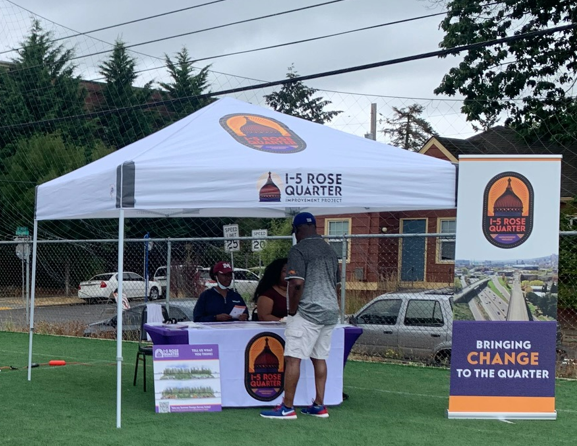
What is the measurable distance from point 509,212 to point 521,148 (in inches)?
650

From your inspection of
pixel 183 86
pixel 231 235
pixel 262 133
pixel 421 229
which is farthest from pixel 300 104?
pixel 262 133

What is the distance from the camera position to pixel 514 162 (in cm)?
768

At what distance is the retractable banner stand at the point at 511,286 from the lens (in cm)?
766

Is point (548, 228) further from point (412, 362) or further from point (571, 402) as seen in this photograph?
point (412, 362)

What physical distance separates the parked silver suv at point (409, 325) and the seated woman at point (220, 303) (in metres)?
3.69

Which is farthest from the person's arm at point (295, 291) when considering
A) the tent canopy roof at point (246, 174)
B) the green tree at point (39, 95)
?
the green tree at point (39, 95)

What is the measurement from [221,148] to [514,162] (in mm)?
2612

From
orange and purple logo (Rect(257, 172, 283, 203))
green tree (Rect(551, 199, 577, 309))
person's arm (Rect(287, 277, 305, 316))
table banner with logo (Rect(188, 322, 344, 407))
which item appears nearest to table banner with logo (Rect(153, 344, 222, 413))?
table banner with logo (Rect(188, 322, 344, 407))

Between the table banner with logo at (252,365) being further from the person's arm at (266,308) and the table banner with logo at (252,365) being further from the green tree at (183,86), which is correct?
the green tree at (183,86)

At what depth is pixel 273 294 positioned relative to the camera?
859 centimetres

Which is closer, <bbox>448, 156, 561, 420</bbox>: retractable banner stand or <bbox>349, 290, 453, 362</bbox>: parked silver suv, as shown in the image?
<bbox>448, 156, 561, 420</bbox>: retractable banner stand

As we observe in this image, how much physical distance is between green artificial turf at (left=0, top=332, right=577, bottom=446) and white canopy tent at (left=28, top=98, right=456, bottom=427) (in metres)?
0.53

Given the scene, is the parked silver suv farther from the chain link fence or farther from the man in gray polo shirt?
the man in gray polo shirt

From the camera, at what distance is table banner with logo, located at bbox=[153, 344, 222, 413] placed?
25.7ft
